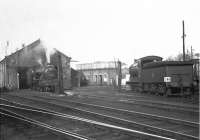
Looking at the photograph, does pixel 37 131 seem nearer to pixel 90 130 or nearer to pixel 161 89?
pixel 90 130

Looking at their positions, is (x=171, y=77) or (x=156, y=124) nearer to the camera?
(x=156, y=124)

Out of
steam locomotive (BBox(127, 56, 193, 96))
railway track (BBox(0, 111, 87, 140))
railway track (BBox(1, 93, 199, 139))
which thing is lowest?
railway track (BBox(0, 111, 87, 140))

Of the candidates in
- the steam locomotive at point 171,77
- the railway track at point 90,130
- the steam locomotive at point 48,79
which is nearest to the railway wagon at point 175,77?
the steam locomotive at point 171,77

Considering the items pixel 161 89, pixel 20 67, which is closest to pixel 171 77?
pixel 161 89

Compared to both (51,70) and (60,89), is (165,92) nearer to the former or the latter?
(60,89)

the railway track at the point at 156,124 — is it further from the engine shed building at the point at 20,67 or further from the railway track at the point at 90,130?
the engine shed building at the point at 20,67

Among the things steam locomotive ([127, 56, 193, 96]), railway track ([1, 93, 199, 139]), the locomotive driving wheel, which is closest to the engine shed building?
steam locomotive ([127, 56, 193, 96])

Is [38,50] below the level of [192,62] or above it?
above

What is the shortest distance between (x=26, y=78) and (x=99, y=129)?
3802cm

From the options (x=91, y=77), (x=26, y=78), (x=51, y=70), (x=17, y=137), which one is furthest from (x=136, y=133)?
(x=91, y=77)

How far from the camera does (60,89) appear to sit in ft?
94.9

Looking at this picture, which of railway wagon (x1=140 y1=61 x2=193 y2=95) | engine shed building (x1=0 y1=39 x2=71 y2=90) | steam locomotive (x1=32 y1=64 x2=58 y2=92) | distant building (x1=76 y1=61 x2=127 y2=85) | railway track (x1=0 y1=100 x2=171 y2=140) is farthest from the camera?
distant building (x1=76 y1=61 x2=127 y2=85)

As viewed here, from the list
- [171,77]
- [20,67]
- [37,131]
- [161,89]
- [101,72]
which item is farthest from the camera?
[101,72]

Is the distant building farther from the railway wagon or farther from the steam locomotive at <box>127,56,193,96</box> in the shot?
the railway wagon
